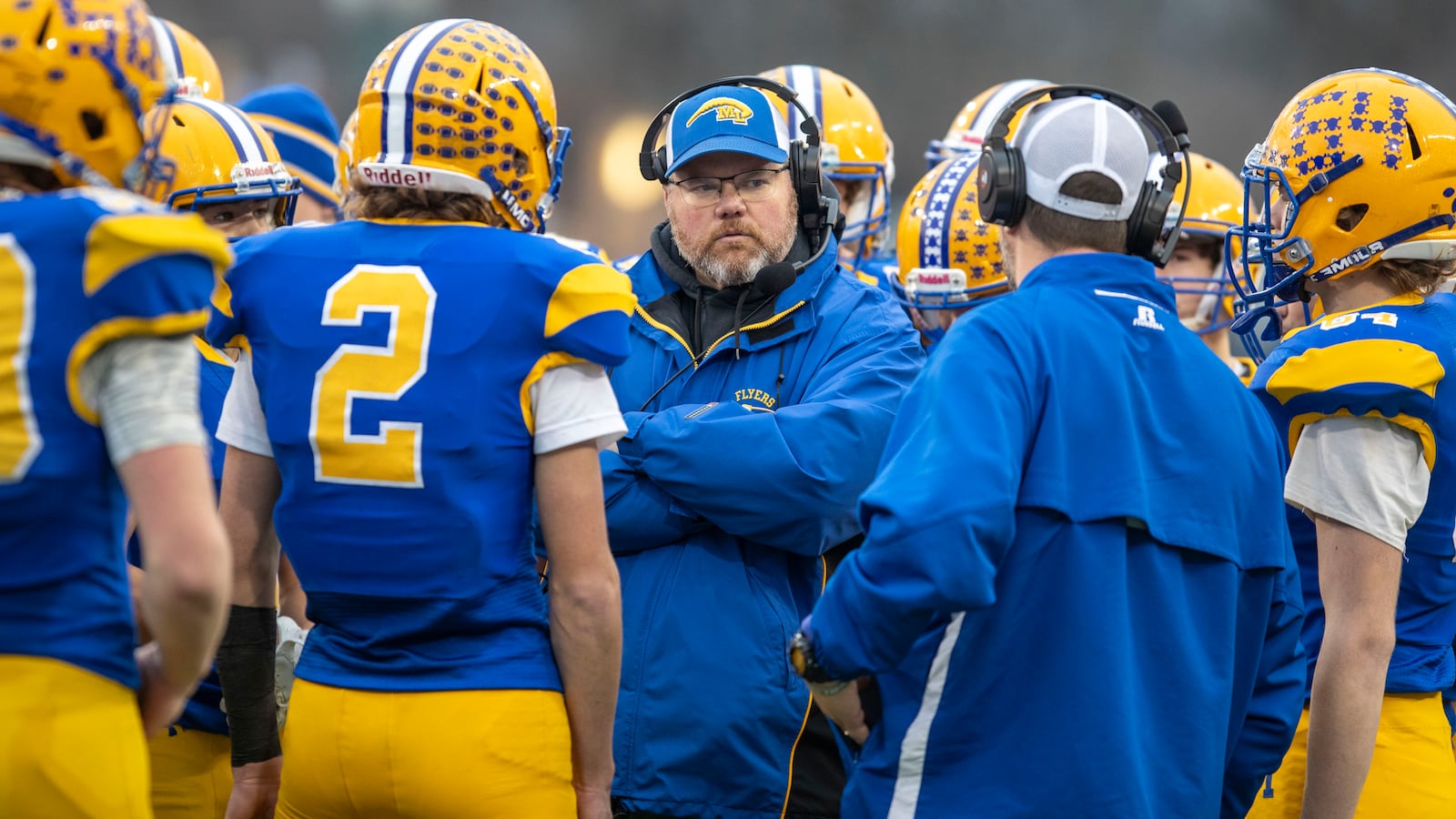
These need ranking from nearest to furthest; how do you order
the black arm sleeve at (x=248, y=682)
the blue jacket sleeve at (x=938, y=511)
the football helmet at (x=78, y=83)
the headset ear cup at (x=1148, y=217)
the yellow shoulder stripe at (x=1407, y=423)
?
the football helmet at (x=78, y=83), the blue jacket sleeve at (x=938, y=511), the headset ear cup at (x=1148, y=217), the black arm sleeve at (x=248, y=682), the yellow shoulder stripe at (x=1407, y=423)

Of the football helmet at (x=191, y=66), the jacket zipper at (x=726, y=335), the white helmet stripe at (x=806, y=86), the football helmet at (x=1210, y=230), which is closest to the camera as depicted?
the jacket zipper at (x=726, y=335)

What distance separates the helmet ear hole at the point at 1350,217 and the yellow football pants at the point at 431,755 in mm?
1698

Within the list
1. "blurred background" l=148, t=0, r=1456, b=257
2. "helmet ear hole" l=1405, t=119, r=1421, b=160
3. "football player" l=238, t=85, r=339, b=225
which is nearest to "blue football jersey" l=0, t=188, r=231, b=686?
"helmet ear hole" l=1405, t=119, r=1421, b=160

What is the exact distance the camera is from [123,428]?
1452 mm

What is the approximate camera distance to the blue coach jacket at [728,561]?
238cm

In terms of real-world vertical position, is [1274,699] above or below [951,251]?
below

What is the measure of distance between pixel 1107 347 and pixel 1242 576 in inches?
15.7

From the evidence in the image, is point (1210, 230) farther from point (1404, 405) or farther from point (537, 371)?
point (537, 371)

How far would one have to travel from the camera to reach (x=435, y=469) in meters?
1.86

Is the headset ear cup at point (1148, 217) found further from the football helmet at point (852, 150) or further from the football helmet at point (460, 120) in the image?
the football helmet at point (852, 150)

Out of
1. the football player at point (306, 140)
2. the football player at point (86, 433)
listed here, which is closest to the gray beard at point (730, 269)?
the football player at point (86, 433)

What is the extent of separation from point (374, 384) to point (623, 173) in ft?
25.6

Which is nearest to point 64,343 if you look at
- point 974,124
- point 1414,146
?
point 1414,146

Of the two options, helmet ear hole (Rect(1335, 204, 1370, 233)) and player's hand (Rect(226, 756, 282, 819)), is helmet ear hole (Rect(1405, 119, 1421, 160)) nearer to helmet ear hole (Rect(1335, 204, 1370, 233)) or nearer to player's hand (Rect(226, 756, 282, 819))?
helmet ear hole (Rect(1335, 204, 1370, 233))
